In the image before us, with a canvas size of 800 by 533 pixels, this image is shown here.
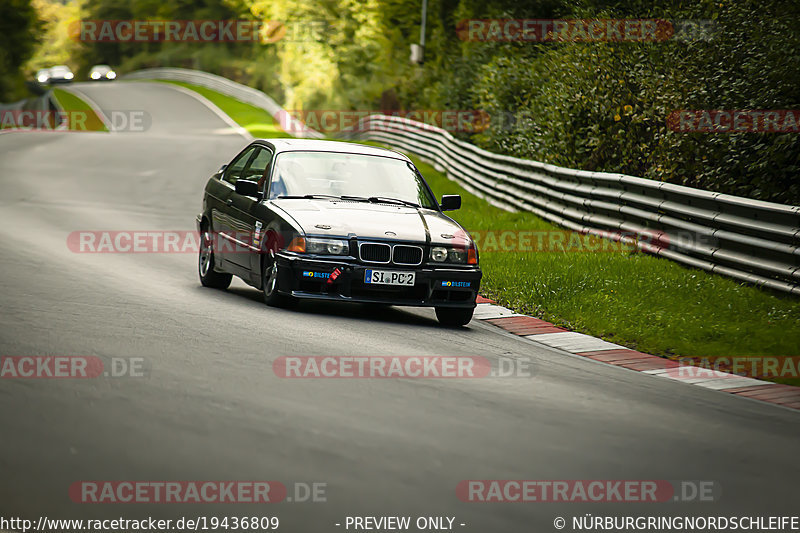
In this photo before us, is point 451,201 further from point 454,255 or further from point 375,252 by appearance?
point 375,252

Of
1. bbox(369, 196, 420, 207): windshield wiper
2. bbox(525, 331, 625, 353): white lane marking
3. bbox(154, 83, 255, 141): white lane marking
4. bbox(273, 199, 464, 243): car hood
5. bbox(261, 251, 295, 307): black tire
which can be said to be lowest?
bbox(154, 83, 255, 141): white lane marking

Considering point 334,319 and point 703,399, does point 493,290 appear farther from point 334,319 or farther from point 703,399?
point 703,399

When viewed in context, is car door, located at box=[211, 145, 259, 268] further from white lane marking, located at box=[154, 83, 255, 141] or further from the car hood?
white lane marking, located at box=[154, 83, 255, 141]

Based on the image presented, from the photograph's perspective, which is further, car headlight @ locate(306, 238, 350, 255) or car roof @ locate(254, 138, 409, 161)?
car roof @ locate(254, 138, 409, 161)

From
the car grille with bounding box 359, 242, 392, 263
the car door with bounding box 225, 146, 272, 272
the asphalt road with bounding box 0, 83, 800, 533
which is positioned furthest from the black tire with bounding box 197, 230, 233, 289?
the car grille with bounding box 359, 242, 392, 263

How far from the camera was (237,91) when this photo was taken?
6775 cm

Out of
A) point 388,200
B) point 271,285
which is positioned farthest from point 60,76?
point 271,285

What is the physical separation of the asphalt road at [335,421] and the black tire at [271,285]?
0.22 m

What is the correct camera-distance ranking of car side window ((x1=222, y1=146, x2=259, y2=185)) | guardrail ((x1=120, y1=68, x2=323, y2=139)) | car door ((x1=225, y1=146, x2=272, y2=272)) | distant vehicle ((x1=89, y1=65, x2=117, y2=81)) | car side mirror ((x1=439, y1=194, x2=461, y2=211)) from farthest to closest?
distant vehicle ((x1=89, y1=65, x2=117, y2=81)) → guardrail ((x1=120, y1=68, x2=323, y2=139)) → car side window ((x1=222, y1=146, x2=259, y2=185)) → car side mirror ((x1=439, y1=194, x2=461, y2=211)) → car door ((x1=225, y1=146, x2=272, y2=272))

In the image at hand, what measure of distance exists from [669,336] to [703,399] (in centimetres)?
233

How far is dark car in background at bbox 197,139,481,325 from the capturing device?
960 centimetres

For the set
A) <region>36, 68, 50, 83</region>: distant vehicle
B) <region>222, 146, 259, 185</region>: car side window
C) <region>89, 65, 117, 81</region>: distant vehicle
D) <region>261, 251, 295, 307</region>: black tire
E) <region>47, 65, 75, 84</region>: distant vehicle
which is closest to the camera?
<region>261, 251, 295, 307</region>: black tire

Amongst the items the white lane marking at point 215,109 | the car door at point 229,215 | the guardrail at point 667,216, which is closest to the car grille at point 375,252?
the car door at point 229,215

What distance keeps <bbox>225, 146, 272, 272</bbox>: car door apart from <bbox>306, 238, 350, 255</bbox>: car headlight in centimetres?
83
